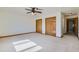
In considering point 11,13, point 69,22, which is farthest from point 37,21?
point 69,22

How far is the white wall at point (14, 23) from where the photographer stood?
5.17 m

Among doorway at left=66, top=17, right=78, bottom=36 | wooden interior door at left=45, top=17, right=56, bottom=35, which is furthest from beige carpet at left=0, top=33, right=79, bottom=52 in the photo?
wooden interior door at left=45, top=17, right=56, bottom=35

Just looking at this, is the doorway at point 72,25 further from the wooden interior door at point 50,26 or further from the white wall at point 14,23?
the white wall at point 14,23

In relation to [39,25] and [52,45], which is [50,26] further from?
[52,45]

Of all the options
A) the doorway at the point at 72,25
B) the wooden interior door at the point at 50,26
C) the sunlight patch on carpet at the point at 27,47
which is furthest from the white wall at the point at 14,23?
the doorway at the point at 72,25

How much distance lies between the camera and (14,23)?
5898mm

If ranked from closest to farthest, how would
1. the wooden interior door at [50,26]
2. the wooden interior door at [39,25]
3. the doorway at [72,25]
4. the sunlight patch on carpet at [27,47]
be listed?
1. the sunlight patch on carpet at [27,47]
2. the doorway at [72,25]
3. the wooden interior door at [50,26]
4. the wooden interior door at [39,25]

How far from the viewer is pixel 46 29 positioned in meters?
6.41

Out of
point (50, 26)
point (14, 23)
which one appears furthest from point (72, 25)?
point (14, 23)

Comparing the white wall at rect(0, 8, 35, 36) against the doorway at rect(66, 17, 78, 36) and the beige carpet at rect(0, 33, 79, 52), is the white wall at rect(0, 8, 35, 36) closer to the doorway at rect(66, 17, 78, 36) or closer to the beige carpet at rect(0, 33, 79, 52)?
the beige carpet at rect(0, 33, 79, 52)
